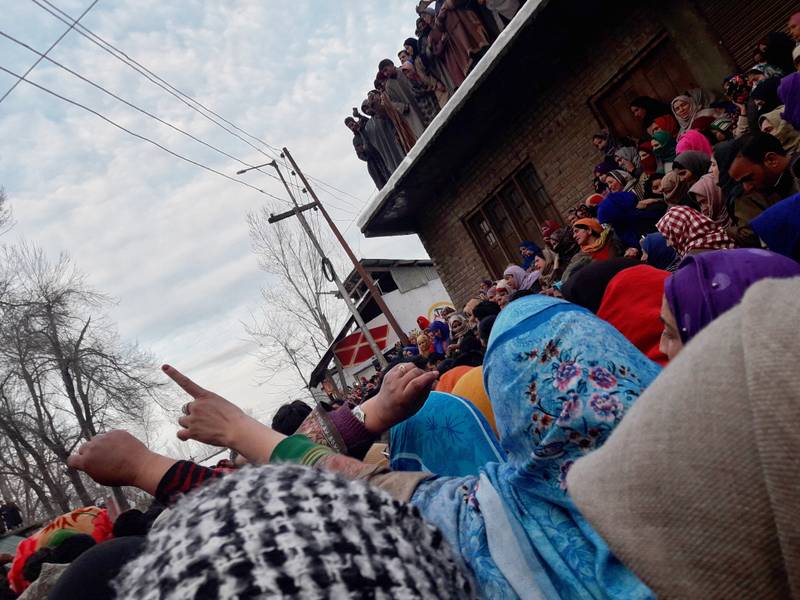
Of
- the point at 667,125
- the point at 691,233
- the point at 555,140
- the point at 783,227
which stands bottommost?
the point at 783,227

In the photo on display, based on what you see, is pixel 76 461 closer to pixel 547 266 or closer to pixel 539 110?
pixel 547 266

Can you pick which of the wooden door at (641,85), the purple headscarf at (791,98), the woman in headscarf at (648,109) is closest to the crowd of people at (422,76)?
the wooden door at (641,85)

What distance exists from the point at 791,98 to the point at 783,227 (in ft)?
5.73

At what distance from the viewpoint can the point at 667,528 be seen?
58 cm

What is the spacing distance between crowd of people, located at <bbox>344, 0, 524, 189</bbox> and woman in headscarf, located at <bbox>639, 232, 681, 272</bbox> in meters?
4.04

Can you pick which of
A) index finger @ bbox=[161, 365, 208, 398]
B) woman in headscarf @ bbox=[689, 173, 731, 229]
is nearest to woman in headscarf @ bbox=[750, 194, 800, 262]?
woman in headscarf @ bbox=[689, 173, 731, 229]

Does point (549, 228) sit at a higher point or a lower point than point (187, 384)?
higher

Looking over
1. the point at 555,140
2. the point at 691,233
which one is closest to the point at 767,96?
the point at 691,233

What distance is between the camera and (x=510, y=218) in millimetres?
8648

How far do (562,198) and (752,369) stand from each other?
24.6 ft

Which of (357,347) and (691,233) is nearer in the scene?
(691,233)

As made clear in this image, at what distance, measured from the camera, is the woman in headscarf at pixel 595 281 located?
8.24 feet

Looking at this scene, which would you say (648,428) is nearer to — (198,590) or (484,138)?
(198,590)

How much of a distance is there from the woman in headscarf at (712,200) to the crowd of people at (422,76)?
366 cm
